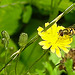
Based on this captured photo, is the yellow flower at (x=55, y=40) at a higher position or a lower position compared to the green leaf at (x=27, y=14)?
lower

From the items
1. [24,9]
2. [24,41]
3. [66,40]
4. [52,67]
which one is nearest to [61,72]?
[52,67]

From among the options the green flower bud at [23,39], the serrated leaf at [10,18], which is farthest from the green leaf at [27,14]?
the green flower bud at [23,39]

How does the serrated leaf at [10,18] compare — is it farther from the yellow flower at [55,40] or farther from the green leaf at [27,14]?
the yellow flower at [55,40]

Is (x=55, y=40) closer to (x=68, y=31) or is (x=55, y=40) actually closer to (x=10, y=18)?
(x=68, y=31)

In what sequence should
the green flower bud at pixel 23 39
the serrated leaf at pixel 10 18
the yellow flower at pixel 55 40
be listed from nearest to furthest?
1. the green flower bud at pixel 23 39
2. the yellow flower at pixel 55 40
3. the serrated leaf at pixel 10 18

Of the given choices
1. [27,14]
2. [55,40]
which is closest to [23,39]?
[55,40]

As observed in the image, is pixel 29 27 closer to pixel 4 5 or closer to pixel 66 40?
pixel 4 5

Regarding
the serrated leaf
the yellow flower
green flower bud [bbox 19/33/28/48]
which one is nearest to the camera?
green flower bud [bbox 19/33/28/48]

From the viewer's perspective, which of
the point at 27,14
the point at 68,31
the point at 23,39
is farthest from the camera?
the point at 27,14

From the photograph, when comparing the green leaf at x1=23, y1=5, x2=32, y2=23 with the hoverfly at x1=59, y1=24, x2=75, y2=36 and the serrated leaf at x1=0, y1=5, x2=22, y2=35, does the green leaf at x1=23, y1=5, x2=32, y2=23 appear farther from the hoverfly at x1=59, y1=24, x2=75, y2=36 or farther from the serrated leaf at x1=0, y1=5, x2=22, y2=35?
the hoverfly at x1=59, y1=24, x2=75, y2=36

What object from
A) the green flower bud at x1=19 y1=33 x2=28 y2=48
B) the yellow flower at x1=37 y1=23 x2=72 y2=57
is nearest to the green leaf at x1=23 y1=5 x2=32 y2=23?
the yellow flower at x1=37 y1=23 x2=72 y2=57

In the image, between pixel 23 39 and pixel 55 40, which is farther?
pixel 55 40
